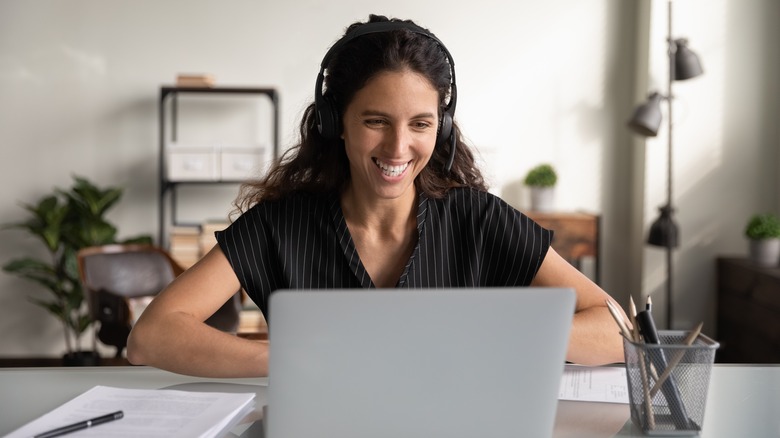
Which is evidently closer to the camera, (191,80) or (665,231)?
(665,231)

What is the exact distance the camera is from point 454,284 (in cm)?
169

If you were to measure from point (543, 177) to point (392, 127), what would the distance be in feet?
9.70

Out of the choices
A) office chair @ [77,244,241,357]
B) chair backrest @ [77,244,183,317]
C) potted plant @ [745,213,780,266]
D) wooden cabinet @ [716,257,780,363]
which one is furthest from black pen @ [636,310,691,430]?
potted plant @ [745,213,780,266]

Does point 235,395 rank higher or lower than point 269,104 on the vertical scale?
lower

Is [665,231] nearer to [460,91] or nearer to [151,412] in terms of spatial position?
[460,91]

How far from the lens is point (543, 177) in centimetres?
438

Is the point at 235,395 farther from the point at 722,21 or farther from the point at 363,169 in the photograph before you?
the point at 722,21

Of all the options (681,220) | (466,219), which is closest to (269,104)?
(681,220)

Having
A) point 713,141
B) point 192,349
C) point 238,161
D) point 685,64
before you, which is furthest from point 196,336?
point 713,141

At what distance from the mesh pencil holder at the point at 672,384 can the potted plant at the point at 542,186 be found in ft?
10.9

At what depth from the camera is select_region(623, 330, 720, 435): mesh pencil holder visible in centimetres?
107

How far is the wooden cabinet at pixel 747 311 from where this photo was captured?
3652 mm

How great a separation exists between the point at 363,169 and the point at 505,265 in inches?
14.3

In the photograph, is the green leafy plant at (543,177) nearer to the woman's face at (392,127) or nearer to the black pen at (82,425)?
the woman's face at (392,127)
